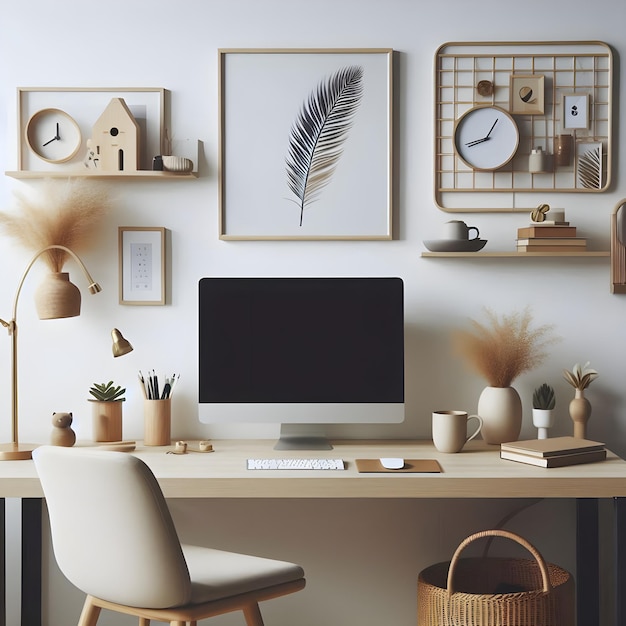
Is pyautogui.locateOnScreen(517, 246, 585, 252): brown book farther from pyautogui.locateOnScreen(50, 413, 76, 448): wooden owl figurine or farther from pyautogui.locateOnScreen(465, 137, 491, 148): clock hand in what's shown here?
pyautogui.locateOnScreen(50, 413, 76, 448): wooden owl figurine

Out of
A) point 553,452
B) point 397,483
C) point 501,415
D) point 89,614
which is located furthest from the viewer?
point 501,415

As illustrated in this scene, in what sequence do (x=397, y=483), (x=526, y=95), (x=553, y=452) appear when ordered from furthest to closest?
(x=526, y=95)
(x=553, y=452)
(x=397, y=483)

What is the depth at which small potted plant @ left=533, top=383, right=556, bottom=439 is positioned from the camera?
2.80 meters

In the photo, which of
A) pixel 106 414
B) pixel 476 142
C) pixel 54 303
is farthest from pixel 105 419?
pixel 476 142

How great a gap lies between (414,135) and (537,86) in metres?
0.45

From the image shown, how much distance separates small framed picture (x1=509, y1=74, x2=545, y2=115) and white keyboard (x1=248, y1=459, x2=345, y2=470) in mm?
1354

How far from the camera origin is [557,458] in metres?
2.47

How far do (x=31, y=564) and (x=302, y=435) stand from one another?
3.41 feet

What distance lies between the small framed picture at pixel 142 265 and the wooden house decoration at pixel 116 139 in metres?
0.23

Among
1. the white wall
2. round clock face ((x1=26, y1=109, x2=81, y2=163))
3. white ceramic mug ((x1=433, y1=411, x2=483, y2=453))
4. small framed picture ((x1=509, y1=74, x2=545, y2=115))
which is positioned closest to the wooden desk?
white ceramic mug ((x1=433, y1=411, x2=483, y2=453))

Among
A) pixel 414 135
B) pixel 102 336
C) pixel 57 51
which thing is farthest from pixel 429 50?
pixel 102 336

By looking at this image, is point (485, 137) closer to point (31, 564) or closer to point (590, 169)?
point (590, 169)

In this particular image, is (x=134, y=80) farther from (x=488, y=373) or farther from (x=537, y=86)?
(x=488, y=373)

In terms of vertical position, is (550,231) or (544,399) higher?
(550,231)
